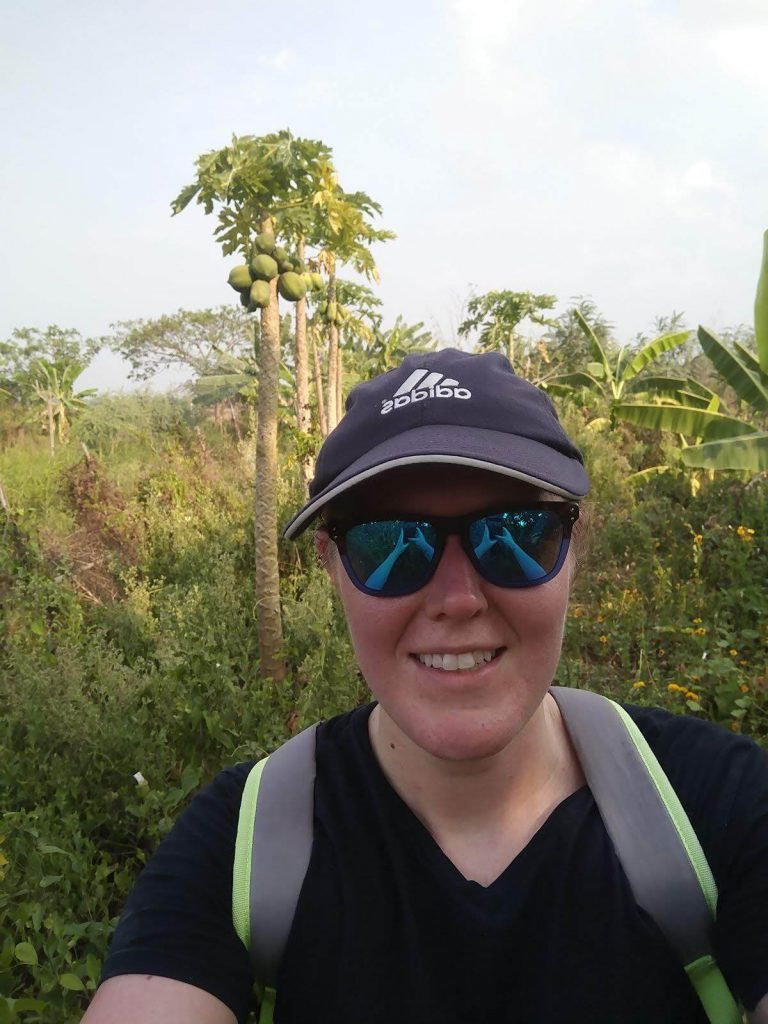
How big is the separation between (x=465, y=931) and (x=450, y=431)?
74 centimetres

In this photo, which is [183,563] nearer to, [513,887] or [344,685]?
[344,685]

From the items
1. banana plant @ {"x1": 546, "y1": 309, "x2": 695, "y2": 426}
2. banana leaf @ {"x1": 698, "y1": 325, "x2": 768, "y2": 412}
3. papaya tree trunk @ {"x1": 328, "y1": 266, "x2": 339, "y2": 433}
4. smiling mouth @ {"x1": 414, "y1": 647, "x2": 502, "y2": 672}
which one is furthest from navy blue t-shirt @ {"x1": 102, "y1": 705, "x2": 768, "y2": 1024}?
papaya tree trunk @ {"x1": 328, "y1": 266, "x2": 339, "y2": 433}

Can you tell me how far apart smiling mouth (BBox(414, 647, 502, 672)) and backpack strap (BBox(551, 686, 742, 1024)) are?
0.28 m

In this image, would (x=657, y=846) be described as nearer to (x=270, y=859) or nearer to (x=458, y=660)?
(x=458, y=660)

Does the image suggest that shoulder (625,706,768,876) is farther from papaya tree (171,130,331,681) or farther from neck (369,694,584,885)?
papaya tree (171,130,331,681)

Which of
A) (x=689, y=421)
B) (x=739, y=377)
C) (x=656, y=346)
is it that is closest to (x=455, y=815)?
(x=689, y=421)

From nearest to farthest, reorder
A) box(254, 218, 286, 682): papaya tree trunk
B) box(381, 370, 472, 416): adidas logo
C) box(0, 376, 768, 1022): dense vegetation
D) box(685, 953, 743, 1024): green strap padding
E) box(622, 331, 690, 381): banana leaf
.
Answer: box(685, 953, 743, 1024): green strap padding < box(381, 370, 472, 416): adidas logo < box(0, 376, 768, 1022): dense vegetation < box(254, 218, 286, 682): papaya tree trunk < box(622, 331, 690, 381): banana leaf

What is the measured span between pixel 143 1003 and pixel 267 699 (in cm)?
315

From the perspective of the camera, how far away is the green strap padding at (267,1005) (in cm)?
97

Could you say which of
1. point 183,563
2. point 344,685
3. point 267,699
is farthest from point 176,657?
point 183,563

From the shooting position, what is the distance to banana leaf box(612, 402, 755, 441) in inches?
263

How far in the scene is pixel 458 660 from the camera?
1002 millimetres

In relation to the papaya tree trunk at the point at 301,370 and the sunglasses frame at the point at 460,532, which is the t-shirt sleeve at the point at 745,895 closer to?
the sunglasses frame at the point at 460,532

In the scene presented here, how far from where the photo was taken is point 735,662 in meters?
4.46
